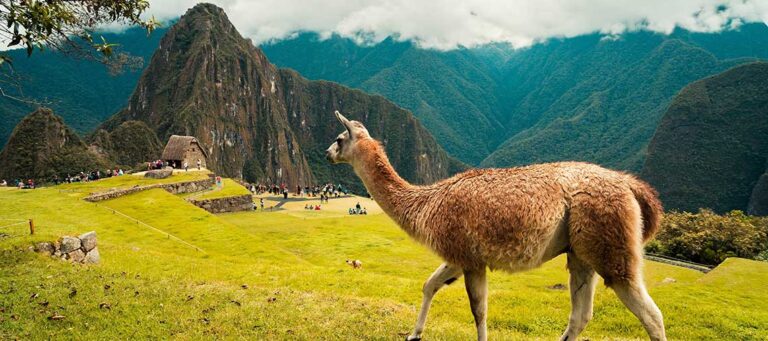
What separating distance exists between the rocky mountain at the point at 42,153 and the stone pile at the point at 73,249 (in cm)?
8738

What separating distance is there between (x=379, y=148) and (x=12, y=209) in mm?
21037

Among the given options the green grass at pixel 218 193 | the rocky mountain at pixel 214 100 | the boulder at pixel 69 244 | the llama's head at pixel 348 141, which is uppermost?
the rocky mountain at pixel 214 100

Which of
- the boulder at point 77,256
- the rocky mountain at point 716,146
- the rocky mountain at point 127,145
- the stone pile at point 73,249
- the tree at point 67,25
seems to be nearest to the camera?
the tree at point 67,25

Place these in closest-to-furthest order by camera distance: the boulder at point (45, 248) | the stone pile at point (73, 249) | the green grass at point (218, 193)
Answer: the boulder at point (45, 248) < the stone pile at point (73, 249) < the green grass at point (218, 193)

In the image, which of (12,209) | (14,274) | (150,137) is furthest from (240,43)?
(14,274)

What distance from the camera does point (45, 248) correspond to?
1010cm

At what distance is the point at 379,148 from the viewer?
575cm

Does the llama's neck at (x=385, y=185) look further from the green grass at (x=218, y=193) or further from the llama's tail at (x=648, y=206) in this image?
the green grass at (x=218, y=193)

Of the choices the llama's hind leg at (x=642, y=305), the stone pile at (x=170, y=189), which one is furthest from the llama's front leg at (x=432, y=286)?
the stone pile at (x=170, y=189)

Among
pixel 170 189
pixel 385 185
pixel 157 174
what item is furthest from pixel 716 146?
pixel 385 185

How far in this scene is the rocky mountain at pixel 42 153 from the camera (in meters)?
85.6

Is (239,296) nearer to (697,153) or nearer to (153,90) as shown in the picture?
(697,153)

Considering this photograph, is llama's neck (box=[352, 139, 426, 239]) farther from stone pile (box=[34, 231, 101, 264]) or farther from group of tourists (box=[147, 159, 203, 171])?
group of tourists (box=[147, 159, 203, 171])

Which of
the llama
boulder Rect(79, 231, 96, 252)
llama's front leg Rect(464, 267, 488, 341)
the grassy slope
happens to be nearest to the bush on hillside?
the grassy slope
